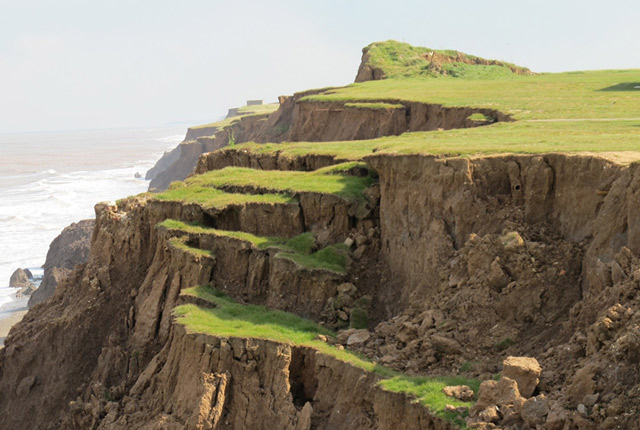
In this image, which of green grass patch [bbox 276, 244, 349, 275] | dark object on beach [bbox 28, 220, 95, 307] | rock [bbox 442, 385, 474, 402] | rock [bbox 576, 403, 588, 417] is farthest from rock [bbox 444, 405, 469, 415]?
dark object on beach [bbox 28, 220, 95, 307]

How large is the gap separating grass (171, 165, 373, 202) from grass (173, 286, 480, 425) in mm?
3121

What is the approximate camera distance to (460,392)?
42.5 feet

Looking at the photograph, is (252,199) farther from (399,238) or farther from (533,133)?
(533,133)

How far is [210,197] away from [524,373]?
11.4 meters

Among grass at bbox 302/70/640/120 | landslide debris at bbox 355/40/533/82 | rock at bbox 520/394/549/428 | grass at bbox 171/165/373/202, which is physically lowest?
rock at bbox 520/394/549/428

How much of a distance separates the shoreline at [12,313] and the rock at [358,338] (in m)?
22.9

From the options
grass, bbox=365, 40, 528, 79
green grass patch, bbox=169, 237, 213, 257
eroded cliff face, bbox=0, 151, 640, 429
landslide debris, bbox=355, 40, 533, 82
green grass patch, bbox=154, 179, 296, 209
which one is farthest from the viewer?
landslide debris, bbox=355, 40, 533, 82

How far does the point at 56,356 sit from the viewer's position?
21.7 meters

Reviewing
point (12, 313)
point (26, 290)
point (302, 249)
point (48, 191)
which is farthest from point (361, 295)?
point (48, 191)

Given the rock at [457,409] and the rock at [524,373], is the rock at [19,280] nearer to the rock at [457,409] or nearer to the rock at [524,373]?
the rock at [457,409]

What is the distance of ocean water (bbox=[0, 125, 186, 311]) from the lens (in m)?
52.6

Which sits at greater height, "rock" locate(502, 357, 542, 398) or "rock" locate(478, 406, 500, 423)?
"rock" locate(502, 357, 542, 398)

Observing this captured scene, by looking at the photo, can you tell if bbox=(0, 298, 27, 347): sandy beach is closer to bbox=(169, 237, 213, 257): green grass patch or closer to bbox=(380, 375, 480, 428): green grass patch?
bbox=(169, 237, 213, 257): green grass patch

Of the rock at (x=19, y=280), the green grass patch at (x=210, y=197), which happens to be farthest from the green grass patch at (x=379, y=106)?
the rock at (x=19, y=280)
